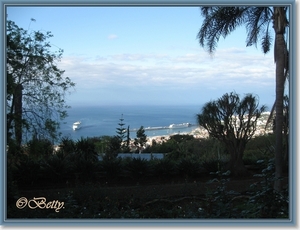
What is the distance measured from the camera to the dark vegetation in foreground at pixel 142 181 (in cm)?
628

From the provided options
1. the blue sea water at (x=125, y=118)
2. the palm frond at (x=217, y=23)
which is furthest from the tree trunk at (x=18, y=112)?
the palm frond at (x=217, y=23)

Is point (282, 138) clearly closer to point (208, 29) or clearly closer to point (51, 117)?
point (208, 29)

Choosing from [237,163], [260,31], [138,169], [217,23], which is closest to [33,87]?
[138,169]

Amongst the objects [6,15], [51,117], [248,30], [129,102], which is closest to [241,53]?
[248,30]

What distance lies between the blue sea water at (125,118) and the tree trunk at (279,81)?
1.35m

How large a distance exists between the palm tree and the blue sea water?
114 cm

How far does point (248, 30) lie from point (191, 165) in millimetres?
2444

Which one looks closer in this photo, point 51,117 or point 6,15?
point 6,15

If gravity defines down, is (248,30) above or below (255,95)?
above

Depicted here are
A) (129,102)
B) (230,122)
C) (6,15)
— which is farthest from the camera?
(230,122)

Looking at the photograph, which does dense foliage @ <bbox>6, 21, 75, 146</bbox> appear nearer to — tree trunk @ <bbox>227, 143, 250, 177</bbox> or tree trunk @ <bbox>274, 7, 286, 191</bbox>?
tree trunk @ <bbox>227, 143, 250, 177</bbox>

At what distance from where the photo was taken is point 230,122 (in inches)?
289

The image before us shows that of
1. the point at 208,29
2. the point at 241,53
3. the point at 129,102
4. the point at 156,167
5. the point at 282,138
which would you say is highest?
the point at 208,29

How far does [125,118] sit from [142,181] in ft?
3.73
